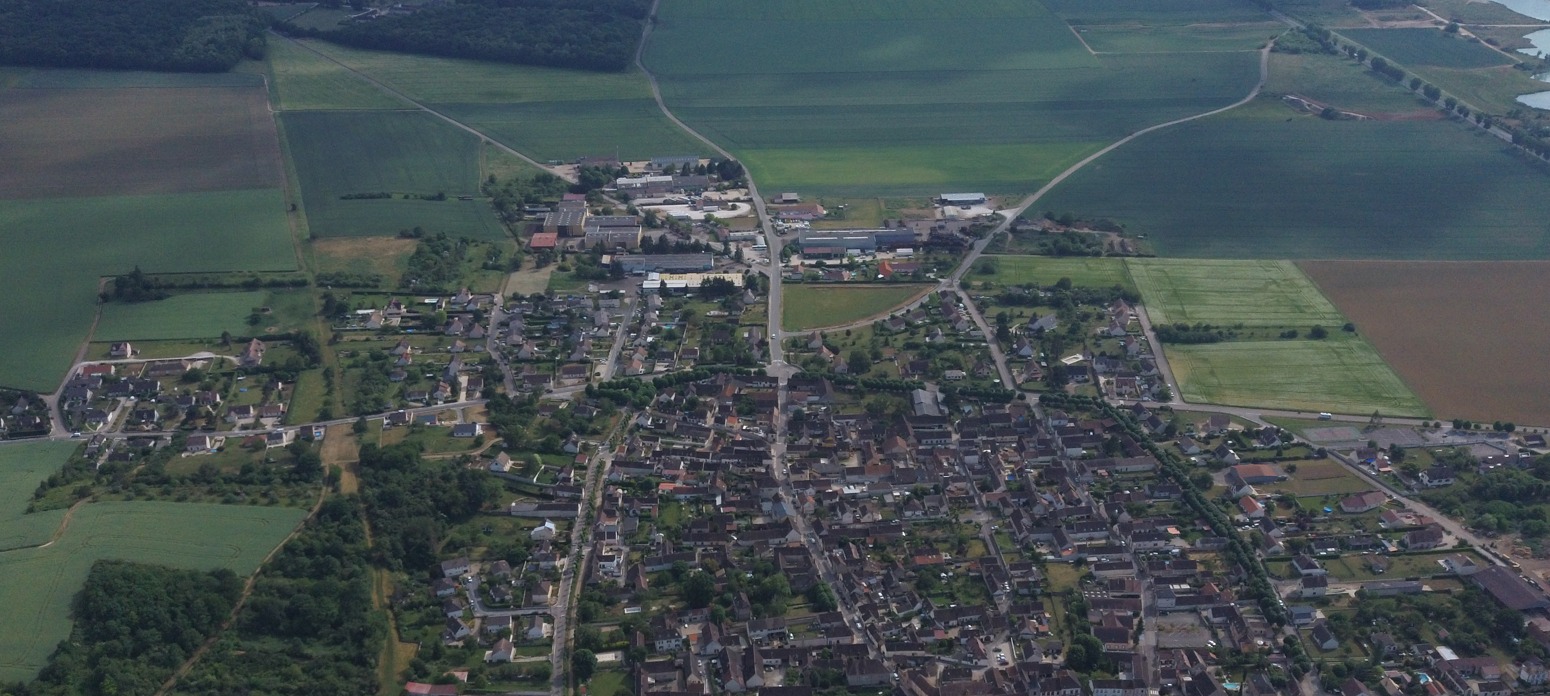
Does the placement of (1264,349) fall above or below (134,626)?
above

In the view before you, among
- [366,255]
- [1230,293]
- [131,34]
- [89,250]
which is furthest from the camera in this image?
[131,34]

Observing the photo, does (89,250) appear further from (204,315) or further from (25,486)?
(25,486)

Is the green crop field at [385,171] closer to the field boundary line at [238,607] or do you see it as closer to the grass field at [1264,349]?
the field boundary line at [238,607]

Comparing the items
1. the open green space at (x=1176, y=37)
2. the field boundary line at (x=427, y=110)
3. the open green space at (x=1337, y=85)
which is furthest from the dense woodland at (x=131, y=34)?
the open green space at (x=1337, y=85)

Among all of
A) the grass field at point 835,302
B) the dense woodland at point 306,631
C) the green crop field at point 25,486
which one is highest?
the grass field at point 835,302

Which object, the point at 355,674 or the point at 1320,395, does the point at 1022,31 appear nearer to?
the point at 1320,395

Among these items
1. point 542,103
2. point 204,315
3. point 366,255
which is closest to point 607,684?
point 204,315

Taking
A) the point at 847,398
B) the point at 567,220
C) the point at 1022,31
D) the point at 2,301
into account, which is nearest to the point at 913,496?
the point at 847,398

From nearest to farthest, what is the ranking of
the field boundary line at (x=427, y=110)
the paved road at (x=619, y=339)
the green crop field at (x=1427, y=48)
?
1. the paved road at (x=619, y=339)
2. the field boundary line at (x=427, y=110)
3. the green crop field at (x=1427, y=48)
